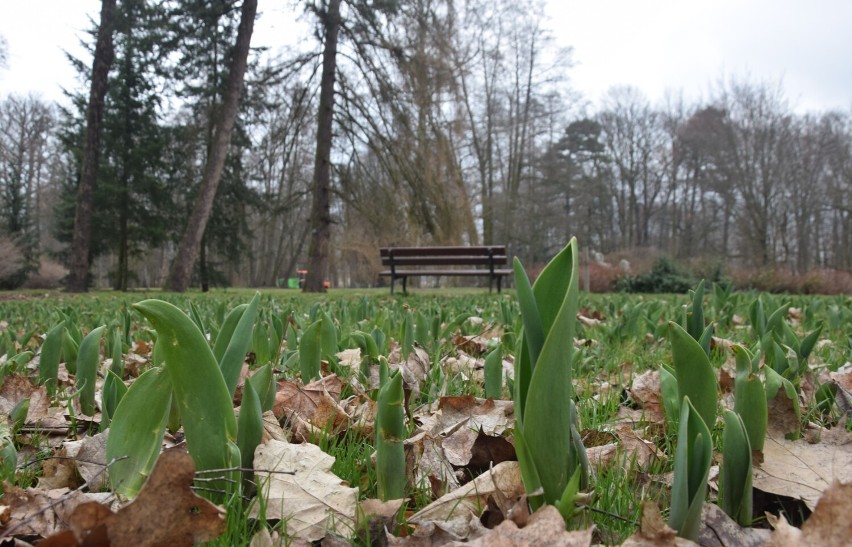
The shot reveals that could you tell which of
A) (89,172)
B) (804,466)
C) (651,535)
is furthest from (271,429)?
(89,172)

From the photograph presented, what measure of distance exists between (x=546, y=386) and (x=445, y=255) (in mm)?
10755

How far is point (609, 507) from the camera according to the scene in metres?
1.02

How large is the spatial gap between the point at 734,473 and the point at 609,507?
0.23m

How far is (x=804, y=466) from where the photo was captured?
3.64 ft

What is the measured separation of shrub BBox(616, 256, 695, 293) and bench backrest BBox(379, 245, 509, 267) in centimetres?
770

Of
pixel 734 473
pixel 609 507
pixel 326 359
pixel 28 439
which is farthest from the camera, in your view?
pixel 326 359

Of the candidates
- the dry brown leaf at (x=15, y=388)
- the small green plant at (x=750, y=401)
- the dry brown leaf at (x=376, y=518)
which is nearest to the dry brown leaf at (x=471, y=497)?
the dry brown leaf at (x=376, y=518)

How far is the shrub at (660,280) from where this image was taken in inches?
683

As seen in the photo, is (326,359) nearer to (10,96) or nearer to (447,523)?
(447,523)

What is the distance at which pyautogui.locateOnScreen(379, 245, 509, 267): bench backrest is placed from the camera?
11.4 m

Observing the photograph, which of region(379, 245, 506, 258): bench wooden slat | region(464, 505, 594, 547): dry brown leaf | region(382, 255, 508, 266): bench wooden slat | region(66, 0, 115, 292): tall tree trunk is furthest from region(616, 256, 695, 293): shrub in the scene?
region(464, 505, 594, 547): dry brown leaf

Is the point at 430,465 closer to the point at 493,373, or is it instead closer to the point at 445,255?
the point at 493,373

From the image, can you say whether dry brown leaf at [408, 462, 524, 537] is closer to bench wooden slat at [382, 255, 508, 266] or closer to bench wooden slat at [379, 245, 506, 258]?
bench wooden slat at [379, 245, 506, 258]

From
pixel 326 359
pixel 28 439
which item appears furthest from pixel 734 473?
pixel 326 359
